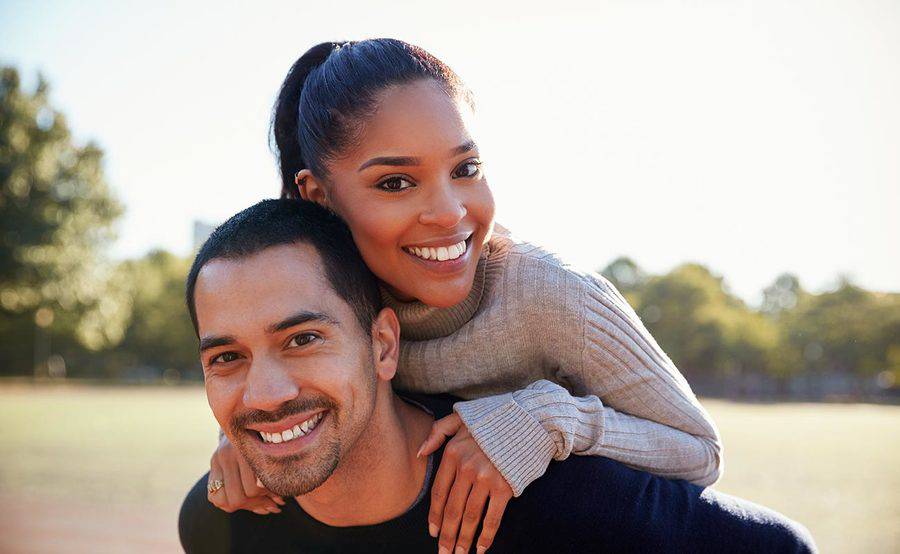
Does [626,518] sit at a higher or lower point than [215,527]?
higher

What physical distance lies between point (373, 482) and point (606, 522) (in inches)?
26.0

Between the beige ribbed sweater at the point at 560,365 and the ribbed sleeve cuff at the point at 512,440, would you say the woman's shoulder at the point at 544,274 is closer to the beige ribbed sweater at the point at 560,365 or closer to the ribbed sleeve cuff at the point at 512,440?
the beige ribbed sweater at the point at 560,365

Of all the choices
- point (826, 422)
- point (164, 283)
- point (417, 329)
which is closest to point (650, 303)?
point (826, 422)

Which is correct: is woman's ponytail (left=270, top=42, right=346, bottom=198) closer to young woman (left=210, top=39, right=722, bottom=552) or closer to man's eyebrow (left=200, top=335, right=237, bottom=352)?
young woman (left=210, top=39, right=722, bottom=552)

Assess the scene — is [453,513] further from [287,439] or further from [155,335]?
[155,335]

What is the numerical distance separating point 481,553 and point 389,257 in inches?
38.2

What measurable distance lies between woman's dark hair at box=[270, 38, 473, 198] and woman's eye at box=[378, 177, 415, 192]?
174 mm

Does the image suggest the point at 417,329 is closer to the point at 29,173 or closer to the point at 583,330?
the point at 583,330

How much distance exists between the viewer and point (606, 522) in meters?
2.25

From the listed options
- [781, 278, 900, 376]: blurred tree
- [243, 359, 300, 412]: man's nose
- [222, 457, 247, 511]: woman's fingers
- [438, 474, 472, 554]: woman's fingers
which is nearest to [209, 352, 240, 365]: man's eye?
[243, 359, 300, 412]: man's nose

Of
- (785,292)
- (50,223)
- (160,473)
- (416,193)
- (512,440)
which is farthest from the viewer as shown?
(50,223)

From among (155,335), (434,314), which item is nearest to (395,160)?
(434,314)

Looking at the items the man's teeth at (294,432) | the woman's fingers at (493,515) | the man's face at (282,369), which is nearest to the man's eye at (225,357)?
the man's face at (282,369)

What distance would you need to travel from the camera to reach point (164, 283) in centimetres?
4597
